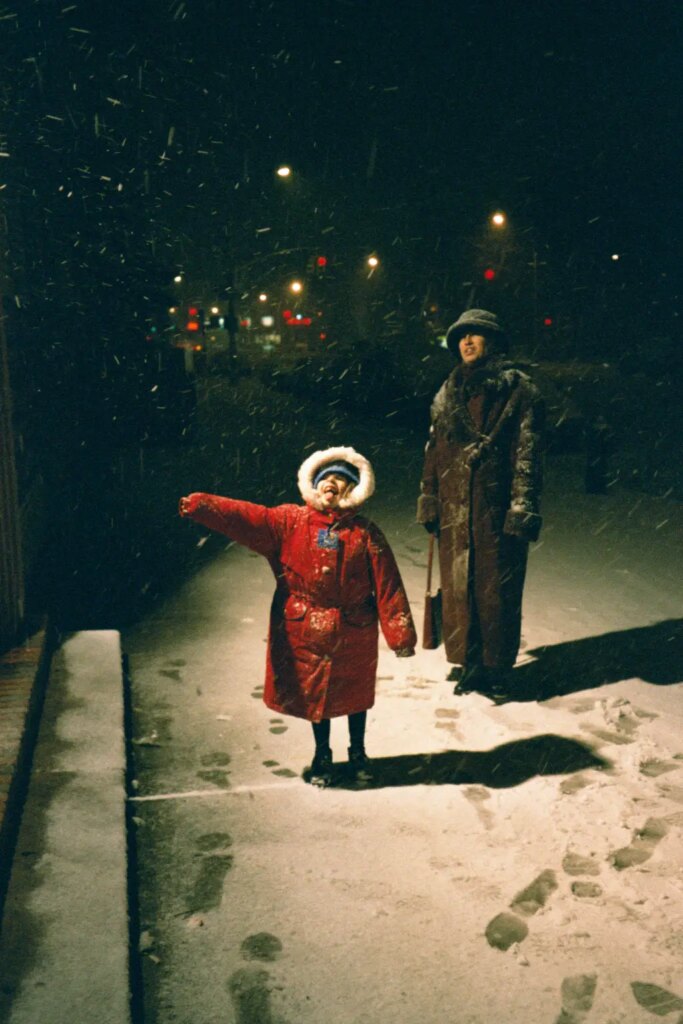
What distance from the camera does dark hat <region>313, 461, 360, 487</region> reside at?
4.03m

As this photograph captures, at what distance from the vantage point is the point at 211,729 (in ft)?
16.3

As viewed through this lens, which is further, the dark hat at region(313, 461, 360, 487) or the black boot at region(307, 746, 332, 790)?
the black boot at region(307, 746, 332, 790)

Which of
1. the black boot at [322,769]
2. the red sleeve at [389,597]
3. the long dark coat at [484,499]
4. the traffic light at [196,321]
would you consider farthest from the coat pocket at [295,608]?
the traffic light at [196,321]

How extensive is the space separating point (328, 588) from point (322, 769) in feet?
3.15

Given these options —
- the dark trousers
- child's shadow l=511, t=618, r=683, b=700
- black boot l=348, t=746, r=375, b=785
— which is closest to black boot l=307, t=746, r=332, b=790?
the dark trousers

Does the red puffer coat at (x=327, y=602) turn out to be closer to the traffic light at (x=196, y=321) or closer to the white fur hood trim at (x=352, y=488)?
the white fur hood trim at (x=352, y=488)

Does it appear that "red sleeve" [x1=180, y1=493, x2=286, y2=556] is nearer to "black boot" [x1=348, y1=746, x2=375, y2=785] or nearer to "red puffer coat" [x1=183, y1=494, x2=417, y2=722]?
"red puffer coat" [x1=183, y1=494, x2=417, y2=722]

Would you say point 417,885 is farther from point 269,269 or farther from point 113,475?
point 269,269

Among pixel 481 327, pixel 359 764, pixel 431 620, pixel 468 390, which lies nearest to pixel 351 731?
pixel 359 764

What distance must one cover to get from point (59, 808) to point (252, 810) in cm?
86

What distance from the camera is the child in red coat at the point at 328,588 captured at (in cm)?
401

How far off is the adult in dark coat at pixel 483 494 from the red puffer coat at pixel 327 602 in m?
1.26

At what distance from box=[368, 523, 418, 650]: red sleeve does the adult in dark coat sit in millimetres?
1237

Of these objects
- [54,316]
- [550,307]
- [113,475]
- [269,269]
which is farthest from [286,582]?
[269,269]
